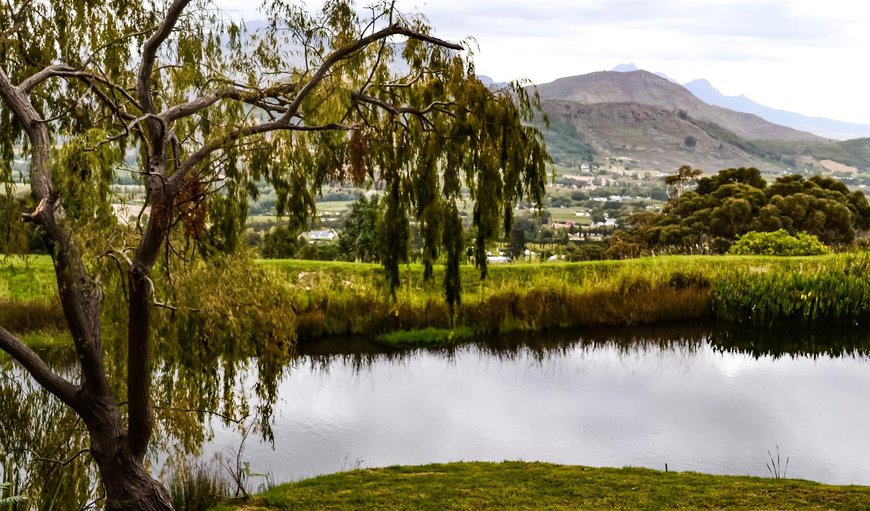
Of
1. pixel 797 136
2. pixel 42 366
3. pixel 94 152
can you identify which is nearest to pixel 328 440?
pixel 42 366

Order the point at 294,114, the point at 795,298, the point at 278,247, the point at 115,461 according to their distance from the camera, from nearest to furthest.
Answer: the point at 115,461, the point at 294,114, the point at 795,298, the point at 278,247

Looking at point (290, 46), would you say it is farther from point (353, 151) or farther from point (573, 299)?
point (573, 299)

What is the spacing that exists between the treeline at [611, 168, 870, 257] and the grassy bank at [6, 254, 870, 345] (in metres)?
8.44

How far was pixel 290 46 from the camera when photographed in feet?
24.8

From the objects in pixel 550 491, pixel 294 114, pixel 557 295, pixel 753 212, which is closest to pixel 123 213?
pixel 294 114

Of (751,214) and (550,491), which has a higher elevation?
(751,214)

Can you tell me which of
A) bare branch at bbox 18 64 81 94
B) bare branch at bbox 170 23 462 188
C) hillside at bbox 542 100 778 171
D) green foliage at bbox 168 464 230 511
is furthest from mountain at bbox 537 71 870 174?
bare branch at bbox 18 64 81 94

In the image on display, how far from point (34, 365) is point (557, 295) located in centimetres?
987

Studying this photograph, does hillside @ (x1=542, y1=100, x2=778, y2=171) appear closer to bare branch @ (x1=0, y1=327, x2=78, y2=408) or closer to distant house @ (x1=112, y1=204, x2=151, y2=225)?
distant house @ (x1=112, y1=204, x2=151, y2=225)

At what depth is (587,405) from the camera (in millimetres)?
9938

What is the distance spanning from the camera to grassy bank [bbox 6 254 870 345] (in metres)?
13.3

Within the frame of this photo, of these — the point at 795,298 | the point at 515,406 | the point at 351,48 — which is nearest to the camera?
the point at 351,48

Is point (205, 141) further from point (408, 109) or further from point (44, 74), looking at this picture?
point (408, 109)

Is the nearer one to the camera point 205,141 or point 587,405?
point 205,141
